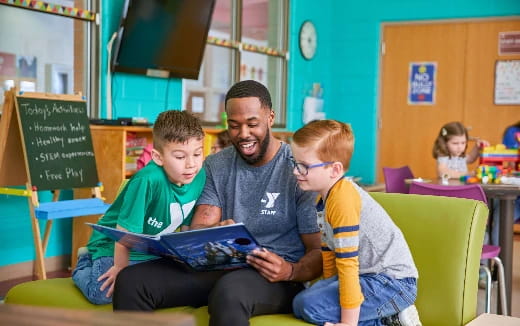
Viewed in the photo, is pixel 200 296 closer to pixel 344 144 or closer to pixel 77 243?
pixel 344 144

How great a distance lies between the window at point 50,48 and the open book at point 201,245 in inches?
96.5

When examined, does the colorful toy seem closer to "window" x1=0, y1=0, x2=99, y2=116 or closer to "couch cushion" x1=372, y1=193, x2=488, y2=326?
"couch cushion" x1=372, y1=193, x2=488, y2=326

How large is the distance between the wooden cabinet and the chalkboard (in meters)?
0.24

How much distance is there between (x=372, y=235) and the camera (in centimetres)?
198

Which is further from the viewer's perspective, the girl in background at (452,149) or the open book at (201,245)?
the girl in background at (452,149)

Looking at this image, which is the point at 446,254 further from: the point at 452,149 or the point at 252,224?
the point at 452,149

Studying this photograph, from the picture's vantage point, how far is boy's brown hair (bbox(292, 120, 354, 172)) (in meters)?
2.00

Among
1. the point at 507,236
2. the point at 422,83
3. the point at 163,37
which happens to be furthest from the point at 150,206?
A: the point at 422,83

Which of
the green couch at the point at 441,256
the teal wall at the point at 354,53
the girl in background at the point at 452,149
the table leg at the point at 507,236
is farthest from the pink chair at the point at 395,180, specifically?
the teal wall at the point at 354,53

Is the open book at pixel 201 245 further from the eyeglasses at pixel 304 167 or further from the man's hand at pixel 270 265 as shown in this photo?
the eyeglasses at pixel 304 167

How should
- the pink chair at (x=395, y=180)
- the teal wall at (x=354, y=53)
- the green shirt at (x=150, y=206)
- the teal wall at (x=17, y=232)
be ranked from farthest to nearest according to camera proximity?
1. the teal wall at (x=354, y=53)
2. the teal wall at (x=17, y=232)
3. the pink chair at (x=395, y=180)
4. the green shirt at (x=150, y=206)

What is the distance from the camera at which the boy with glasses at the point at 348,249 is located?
1.91m

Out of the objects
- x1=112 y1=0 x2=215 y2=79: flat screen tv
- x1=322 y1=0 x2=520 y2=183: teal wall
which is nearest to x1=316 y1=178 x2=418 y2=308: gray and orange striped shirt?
x1=112 y1=0 x2=215 y2=79: flat screen tv

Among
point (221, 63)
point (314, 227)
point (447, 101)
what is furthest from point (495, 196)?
point (447, 101)
